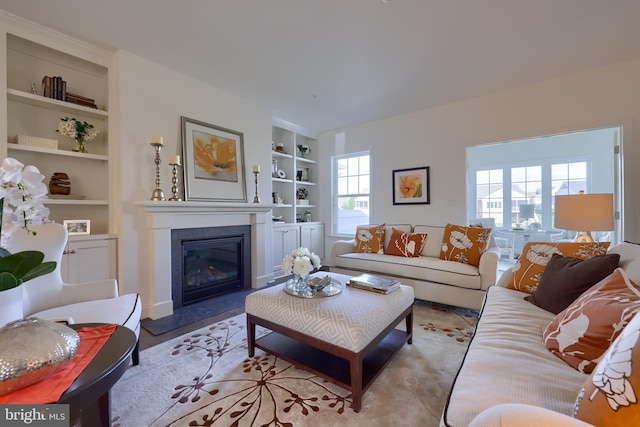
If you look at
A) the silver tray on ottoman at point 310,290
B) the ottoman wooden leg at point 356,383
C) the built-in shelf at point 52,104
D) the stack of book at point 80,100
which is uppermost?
the stack of book at point 80,100

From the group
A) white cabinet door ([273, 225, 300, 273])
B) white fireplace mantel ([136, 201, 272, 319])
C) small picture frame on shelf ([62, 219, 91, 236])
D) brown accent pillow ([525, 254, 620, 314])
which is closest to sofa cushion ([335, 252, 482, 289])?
brown accent pillow ([525, 254, 620, 314])

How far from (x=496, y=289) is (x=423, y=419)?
1.18 meters

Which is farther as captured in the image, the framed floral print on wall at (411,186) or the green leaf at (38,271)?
the framed floral print on wall at (411,186)

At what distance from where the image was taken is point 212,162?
320cm

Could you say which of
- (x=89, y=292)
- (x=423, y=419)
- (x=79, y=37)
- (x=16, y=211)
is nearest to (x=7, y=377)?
(x=16, y=211)

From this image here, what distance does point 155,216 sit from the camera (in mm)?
2594

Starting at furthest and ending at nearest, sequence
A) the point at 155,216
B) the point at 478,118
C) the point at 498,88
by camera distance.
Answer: the point at 478,118 → the point at 498,88 → the point at 155,216

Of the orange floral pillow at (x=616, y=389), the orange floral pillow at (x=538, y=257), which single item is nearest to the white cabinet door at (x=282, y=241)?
the orange floral pillow at (x=538, y=257)

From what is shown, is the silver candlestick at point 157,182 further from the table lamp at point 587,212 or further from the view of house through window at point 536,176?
the view of house through window at point 536,176

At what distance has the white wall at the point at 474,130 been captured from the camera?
108 inches

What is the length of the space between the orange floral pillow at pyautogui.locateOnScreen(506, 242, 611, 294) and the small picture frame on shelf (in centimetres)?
373

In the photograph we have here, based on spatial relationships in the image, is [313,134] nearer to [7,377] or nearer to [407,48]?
[407,48]

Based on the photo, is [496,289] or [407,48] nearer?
[496,289]

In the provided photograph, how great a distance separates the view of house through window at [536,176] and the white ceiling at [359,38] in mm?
2505
